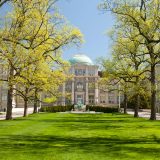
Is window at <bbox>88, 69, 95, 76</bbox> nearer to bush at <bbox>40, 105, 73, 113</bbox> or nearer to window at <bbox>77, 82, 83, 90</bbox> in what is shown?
window at <bbox>77, 82, 83, 90</bbox>

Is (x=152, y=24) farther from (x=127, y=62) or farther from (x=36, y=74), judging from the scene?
(x=127, y=62)

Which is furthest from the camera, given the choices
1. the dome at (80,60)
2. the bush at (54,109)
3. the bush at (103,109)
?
the dome at (80,60)

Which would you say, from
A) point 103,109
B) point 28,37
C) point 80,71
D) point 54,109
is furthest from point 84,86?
point 28,37

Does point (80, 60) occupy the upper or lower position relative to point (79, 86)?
upper

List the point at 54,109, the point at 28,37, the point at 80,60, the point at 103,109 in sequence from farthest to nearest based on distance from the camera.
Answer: the point at 80,60
the point at 54,109
the point at 103,109
the point at 28,37

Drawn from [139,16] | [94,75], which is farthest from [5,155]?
[94,75]

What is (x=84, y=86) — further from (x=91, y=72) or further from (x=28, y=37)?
A: (x=28, y=37)

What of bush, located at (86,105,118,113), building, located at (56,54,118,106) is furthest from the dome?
bush, located at (86,105,118,113)

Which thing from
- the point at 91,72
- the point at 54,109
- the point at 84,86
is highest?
the point at 91,72

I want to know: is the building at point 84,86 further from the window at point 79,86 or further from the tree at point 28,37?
the tree at point 28,37

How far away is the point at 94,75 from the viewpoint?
148 metres

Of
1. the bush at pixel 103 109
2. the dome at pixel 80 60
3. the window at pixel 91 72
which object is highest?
the dome at pixel 80 60

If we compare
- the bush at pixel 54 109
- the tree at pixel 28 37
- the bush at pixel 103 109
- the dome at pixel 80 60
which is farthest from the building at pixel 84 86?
the tree at pixel 28 37

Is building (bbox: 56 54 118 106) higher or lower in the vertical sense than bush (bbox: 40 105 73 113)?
higher
